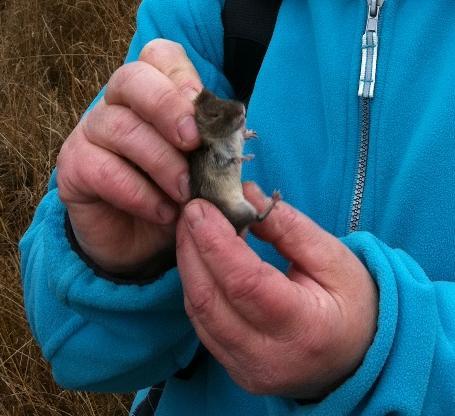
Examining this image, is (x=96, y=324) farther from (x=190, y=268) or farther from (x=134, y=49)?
(x=134, y=49)

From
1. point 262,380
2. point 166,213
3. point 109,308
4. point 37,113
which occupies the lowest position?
point 37,113

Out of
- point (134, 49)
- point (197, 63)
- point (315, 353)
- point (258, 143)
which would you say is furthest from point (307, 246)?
point (134, 49)

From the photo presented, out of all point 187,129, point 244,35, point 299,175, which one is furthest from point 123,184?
point 244,35

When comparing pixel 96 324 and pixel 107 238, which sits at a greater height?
pixel 107 238

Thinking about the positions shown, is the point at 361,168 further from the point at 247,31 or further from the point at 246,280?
the point at 246,280

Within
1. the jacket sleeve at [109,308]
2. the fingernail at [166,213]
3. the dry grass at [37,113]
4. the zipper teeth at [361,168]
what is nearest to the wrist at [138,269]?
the jacket sleeve at [109,308]

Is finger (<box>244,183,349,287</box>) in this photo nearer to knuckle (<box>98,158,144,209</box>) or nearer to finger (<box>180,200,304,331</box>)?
finger (<box>180,200,304,331</box>)
